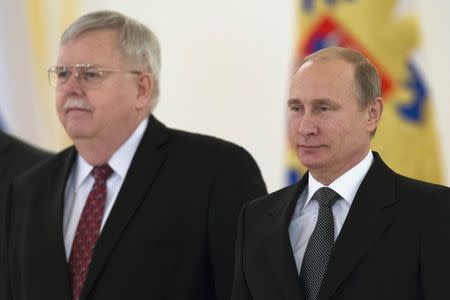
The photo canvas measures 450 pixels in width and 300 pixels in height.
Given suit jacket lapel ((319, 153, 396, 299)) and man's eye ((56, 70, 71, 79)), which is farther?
man's eye ((56, 70, 71, 79))

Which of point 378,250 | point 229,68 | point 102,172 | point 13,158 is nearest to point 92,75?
point 102,172

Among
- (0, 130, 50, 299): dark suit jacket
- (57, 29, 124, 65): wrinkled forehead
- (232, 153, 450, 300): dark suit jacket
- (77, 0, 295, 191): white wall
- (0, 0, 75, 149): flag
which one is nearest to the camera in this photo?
(232, 153, 450, 300): dark suit jacket

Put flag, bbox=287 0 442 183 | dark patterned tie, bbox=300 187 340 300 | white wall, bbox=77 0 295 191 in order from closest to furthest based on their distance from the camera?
dark patterned tie, bbox=300 187 340 300 → flag, bbox=287 0 442 183 → white wall, bbox=77 0 295 191

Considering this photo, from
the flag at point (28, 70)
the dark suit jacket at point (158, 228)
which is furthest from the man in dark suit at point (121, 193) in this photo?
the flag at point (28, 70)

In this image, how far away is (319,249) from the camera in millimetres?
2432

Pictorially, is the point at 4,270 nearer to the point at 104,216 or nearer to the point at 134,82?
the point at 104,216

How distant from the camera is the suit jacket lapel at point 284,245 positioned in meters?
2.42

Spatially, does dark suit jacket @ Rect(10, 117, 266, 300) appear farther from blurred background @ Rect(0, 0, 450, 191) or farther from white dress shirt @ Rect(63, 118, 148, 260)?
blurred background @ Rect(0, 0, 450, 191)

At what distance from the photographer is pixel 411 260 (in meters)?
2.28

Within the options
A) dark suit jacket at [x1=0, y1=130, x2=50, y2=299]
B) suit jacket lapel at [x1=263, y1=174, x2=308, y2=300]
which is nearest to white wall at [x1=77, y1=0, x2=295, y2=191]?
dark suit jacket at [x1=0, y1=130, x2=50, y2=299]

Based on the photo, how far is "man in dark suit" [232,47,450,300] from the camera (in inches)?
90.0

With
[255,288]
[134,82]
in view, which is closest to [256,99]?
[134,82]

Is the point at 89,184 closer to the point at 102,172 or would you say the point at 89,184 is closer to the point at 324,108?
the point at 102,172

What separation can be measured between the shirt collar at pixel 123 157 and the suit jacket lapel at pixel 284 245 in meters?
0.82
